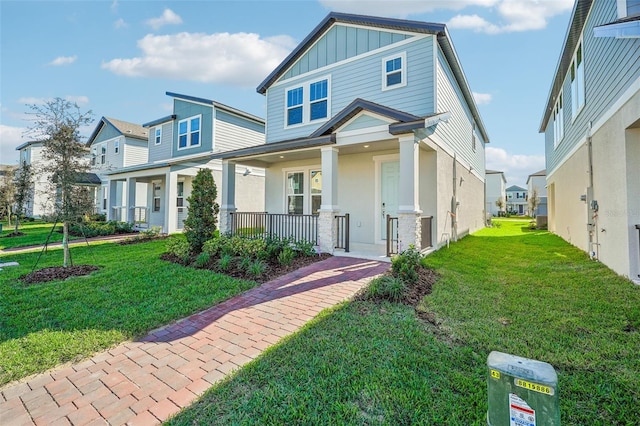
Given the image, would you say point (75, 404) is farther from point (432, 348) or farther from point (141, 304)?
point (432, 348)

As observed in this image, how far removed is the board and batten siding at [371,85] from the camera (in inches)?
343

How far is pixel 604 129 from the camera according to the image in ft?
22.0

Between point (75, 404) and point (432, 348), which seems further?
point (432, 348)

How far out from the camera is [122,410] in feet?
8.13

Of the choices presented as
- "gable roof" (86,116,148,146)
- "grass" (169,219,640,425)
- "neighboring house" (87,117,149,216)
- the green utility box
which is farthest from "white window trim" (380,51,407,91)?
"gable roof" (86,116,148,146)

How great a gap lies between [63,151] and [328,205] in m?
6.57

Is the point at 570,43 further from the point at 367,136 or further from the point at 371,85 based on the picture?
the point at 367,136

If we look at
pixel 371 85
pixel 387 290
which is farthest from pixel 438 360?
pixel 371 85

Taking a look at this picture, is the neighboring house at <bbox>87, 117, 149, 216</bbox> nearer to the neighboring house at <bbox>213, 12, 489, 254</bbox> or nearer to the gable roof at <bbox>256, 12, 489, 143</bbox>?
the gable roof at <bbox>256, 12, 489, 143</bbox>

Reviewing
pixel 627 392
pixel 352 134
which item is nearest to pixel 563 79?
pixel 352 134

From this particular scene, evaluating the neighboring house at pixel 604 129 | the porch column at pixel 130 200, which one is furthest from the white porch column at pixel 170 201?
the neighboring house at pixel 604 129

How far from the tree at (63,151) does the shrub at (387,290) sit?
7347 mm

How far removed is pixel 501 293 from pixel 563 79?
11672 mm

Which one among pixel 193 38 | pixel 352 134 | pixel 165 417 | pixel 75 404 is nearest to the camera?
pixel 165 417
